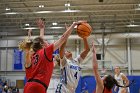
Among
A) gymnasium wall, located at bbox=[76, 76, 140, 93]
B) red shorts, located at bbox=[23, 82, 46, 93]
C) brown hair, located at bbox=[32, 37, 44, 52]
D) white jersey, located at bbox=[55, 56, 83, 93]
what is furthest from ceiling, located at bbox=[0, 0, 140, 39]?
red shorts, located at bbox=[23, 82, 46, 93]

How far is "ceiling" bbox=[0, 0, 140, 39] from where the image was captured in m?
19.1

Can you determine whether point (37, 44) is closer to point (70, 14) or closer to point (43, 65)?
point (43, 65)

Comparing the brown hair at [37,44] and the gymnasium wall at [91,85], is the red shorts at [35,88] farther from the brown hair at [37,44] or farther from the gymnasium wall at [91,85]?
the gymnasium wall at [91,85]

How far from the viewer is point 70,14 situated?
21625 millimetres

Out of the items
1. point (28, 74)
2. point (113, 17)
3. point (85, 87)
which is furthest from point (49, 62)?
point (113, 17)

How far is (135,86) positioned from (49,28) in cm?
877

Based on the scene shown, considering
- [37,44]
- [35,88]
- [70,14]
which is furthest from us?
[70,14]

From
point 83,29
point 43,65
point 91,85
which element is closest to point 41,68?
point 43,65

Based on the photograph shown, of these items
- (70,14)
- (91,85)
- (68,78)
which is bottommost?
(91,85)

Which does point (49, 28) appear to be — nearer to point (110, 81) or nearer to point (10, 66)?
point (10, 66)

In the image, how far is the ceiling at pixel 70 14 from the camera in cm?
1906

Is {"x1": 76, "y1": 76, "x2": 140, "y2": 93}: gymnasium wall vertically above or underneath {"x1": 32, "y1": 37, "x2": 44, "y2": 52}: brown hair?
underneath

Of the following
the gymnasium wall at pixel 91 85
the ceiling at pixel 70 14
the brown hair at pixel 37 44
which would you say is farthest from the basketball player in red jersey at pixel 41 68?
the gymnasium wall at pixel 91 85

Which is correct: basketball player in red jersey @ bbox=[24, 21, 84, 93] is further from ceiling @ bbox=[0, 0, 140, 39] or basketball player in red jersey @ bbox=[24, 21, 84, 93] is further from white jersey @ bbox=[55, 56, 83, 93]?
ceiling @ bbox=[0, 0, 140, 39]
